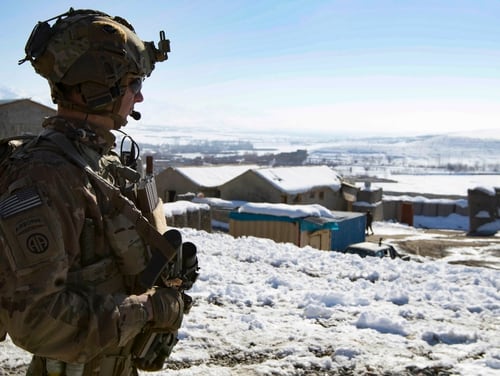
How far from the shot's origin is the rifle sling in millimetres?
2074

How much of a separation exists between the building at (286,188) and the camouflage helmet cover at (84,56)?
32.2 m

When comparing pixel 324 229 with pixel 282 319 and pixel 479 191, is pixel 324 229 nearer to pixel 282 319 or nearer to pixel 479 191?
pixel 282 319

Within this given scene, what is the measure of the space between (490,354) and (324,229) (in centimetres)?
1494

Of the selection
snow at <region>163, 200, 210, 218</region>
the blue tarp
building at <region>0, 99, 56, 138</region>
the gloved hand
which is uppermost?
building at <region>0, 99, 56, 138</region>

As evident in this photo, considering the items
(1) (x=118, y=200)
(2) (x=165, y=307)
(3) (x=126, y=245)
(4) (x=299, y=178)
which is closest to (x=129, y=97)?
(1) (x=118, y=200)

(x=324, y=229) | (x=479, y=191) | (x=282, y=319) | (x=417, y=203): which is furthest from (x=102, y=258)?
(x=417, y=203)

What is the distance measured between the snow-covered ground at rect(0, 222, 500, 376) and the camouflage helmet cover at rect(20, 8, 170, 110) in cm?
298

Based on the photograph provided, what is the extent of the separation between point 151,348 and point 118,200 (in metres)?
0.74

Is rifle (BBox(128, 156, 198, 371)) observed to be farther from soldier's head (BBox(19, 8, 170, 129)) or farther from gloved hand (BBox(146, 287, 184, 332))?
soldier's head (BBox(19, 8, 170, 129))

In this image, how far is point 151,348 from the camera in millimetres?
2381

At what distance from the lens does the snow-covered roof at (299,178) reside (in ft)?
116

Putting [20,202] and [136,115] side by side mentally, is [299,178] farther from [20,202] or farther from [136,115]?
[20,202]

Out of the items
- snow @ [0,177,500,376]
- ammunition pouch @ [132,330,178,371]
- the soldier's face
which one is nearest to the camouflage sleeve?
ammunition pouch @ [132,330,178,371]

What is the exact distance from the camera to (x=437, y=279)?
322 inches
